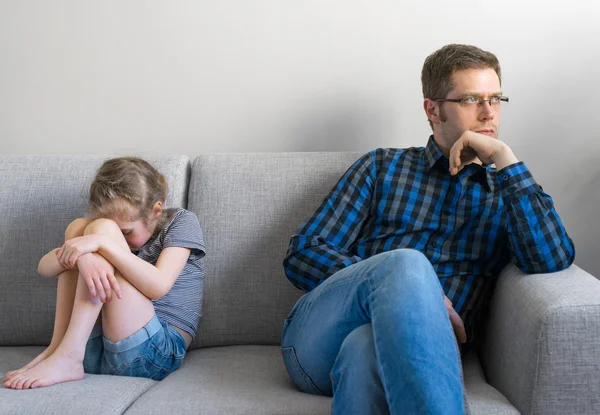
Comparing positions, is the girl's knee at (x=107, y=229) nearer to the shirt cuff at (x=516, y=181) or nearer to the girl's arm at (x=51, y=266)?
the girl's arm at (x=51, y=266)

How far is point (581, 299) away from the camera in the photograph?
1.39 m

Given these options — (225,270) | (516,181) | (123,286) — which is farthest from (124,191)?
(516,181)

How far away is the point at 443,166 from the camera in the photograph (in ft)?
6.14

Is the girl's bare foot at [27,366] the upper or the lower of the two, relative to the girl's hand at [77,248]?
lower

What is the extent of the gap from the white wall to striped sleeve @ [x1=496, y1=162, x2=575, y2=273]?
606 millimetres

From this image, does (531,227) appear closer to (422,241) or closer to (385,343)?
(422,241)

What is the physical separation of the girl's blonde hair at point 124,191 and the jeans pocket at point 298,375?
0.55 m

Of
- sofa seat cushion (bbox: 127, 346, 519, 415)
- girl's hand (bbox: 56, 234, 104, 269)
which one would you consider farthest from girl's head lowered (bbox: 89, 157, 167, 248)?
sofa seat cushion (bbox: 127, 346, 519, 415)

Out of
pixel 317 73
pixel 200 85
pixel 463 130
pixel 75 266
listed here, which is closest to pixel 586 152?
pixel 463 130

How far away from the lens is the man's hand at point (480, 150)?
1.69 meters

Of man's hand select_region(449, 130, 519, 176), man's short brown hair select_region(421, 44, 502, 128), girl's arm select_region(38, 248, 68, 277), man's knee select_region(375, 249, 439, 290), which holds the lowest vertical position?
girl's arm select_region(38, 248, 68, 277)

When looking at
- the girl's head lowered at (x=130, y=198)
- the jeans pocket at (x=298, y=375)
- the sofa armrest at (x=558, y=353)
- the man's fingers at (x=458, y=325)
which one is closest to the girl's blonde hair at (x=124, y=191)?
the girl's head lowered at (x=130, y=198)

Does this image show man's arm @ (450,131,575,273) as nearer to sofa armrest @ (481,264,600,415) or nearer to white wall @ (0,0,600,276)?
sofa armrest @ (481,264,600,415)

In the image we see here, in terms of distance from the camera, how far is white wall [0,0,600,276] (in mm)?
2201
